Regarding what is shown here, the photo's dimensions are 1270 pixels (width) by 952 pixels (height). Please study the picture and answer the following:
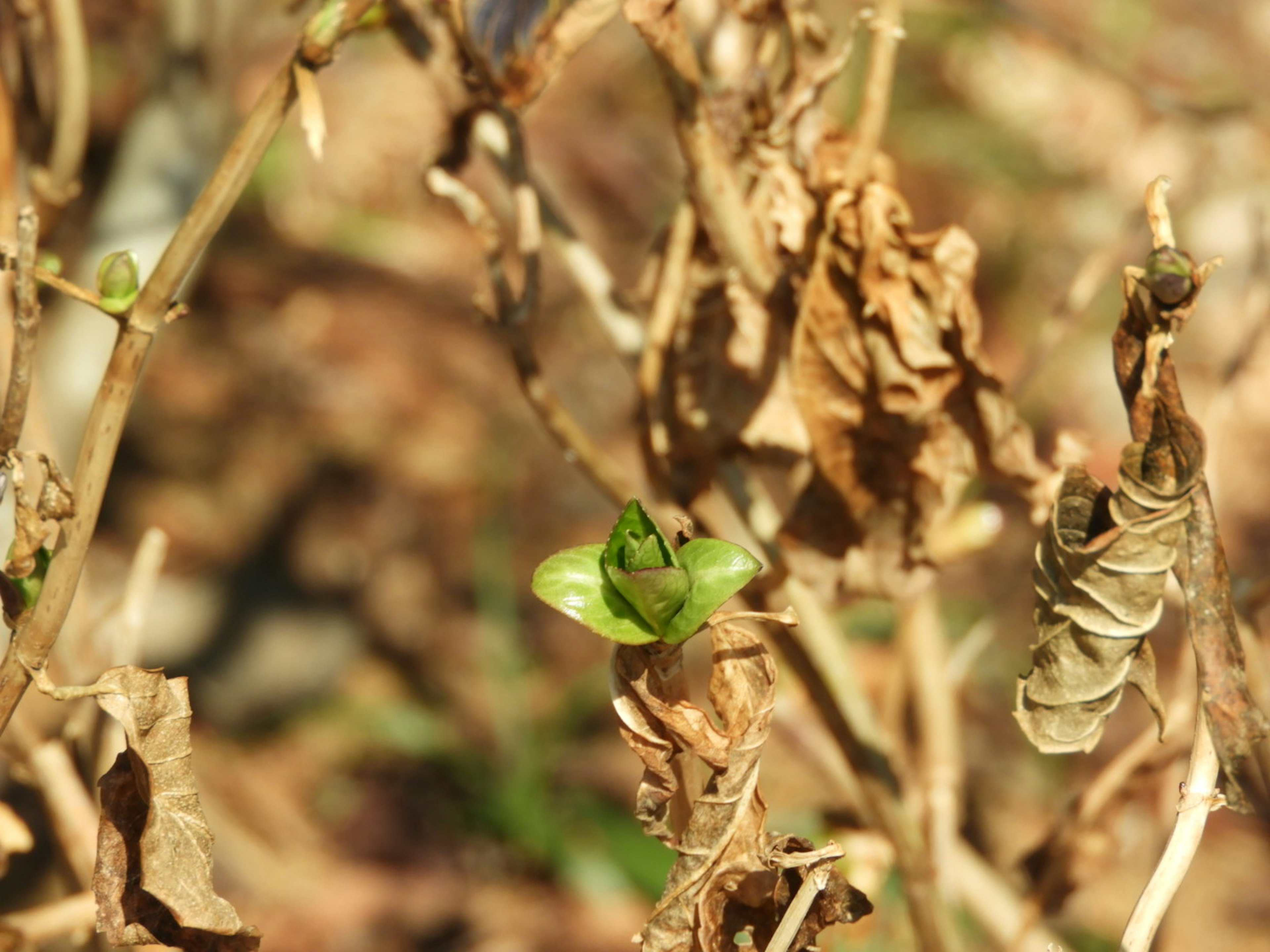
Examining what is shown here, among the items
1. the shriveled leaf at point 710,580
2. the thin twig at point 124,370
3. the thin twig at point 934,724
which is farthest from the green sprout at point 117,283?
the thin twig at point 934,724

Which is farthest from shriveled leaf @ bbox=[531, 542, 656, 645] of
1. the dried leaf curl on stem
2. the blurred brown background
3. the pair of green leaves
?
the blurred brown background

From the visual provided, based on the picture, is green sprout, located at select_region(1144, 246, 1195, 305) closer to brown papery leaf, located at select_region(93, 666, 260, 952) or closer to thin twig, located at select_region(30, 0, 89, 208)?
brown papery leaf, located at select_region(93, 666, 260, 952)

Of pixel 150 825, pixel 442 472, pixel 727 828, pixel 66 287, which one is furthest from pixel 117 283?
pixel 442 472

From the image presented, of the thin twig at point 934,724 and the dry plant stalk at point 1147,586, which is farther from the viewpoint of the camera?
the thin twig at point 934,724

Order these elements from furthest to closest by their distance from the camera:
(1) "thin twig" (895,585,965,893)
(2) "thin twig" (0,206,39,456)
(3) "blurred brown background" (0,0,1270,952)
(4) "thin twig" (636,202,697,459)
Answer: (3) "blurred brown background" (0,0,1270,952)
(1) "thin twig" (895,585,965,893)
(4) "thin twig" (636,202,697,459)
(2) "thin twig" (0,206,39,456)

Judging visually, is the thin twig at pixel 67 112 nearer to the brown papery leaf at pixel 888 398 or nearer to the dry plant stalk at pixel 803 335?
the dry plant stalk at pixel 803 335

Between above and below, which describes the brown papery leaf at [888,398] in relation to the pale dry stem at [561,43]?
below
